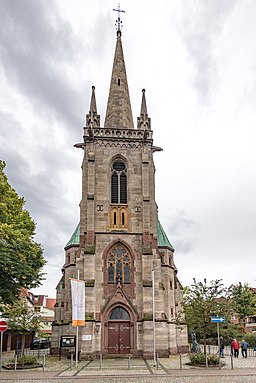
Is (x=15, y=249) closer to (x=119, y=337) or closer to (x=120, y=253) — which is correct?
(x=120, y=253)

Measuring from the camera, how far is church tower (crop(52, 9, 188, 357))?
3281 centimetres

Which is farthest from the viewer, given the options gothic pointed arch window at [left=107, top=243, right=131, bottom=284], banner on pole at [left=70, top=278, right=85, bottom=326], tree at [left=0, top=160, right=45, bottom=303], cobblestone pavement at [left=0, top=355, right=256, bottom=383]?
gothic pointed arch window at [left=107, top=243, right=131, bottom=284]

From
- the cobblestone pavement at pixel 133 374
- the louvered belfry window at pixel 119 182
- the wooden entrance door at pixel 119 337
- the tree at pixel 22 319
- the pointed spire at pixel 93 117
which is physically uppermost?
the pointed spire at pixel 93 117

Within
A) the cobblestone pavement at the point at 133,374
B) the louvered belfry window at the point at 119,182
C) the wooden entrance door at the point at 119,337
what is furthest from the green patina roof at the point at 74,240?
the cobblestone pavement at the point at 133,374

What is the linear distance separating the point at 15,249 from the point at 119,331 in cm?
1302

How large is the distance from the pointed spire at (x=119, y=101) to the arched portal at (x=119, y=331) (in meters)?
18.8

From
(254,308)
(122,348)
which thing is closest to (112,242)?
(122,348)

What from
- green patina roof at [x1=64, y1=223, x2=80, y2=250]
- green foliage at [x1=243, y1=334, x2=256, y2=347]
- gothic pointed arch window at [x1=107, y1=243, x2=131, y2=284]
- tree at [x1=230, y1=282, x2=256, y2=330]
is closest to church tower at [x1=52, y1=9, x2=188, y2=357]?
gothic pointed arch window at [x1=107, y1=243, x2=131, y2=284]

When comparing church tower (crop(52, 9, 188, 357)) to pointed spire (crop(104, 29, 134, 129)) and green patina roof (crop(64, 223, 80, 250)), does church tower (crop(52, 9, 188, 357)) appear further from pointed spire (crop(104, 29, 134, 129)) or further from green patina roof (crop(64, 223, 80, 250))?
green patina roof (crop(64, 223, 80, 250))

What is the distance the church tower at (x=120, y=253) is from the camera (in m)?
32.8

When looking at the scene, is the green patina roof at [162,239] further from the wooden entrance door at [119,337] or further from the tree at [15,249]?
the tree at [15,249]

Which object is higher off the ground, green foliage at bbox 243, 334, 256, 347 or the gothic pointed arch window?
the gothic pointed arch window

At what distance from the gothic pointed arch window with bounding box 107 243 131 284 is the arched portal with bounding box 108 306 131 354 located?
8.19 feet

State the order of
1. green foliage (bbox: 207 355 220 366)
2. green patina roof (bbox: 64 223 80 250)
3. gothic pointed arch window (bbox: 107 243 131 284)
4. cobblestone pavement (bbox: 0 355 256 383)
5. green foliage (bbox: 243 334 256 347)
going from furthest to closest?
green foliage (bbox: 243 334 256 347), green patina roof (bbox: 64 223 80 250), gothic pointed arch window (bbox: 107 243 131 284), green foliage (bbox: 207 355 220 366), cobblestone pavement (bbox: 0 355 256 383)
